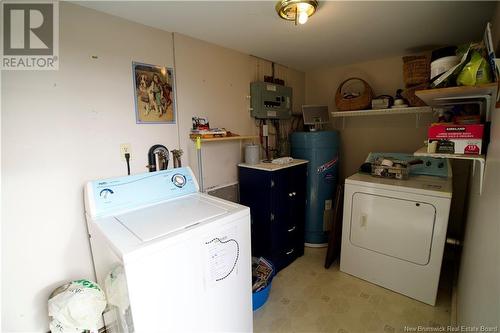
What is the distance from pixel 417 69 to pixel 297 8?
1.44 m

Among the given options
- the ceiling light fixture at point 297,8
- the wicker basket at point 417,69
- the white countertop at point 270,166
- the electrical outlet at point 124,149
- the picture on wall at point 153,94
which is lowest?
the white countertop at point 270,166

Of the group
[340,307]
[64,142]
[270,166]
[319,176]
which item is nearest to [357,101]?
[319,176]

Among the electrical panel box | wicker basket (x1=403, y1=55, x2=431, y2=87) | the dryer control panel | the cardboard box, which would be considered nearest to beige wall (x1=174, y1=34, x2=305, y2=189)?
the electrical panel box

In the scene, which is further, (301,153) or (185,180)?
(301,153)

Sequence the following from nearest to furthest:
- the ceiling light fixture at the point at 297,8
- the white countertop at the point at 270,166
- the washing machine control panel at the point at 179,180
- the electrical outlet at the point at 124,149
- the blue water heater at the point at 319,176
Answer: the ceiling light fixture at the point at 297,8 → the electrical outlet at the point at 124,149 → the washing machine control panel at the point at 179,180 → the white countertop at the point at 270,166 → the blue water heater at the point at 319,176

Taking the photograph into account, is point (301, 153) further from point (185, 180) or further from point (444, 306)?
point (444, 306)

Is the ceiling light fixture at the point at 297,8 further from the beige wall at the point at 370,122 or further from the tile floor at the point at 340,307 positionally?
the tile floor at the point at 340,307

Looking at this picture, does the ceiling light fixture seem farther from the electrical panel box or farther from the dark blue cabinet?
the dark blue cabinet

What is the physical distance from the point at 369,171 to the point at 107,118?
91.4 inches

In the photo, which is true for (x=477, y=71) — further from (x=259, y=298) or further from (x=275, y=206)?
(x=259, y=298)

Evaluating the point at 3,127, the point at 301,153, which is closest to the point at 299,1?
the point at 301,153

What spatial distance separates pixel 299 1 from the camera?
4.31ft

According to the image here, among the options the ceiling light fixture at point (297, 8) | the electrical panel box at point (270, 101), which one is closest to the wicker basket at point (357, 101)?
the electrical panel box at point (270, 101)

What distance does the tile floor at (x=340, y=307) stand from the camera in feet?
5.46
